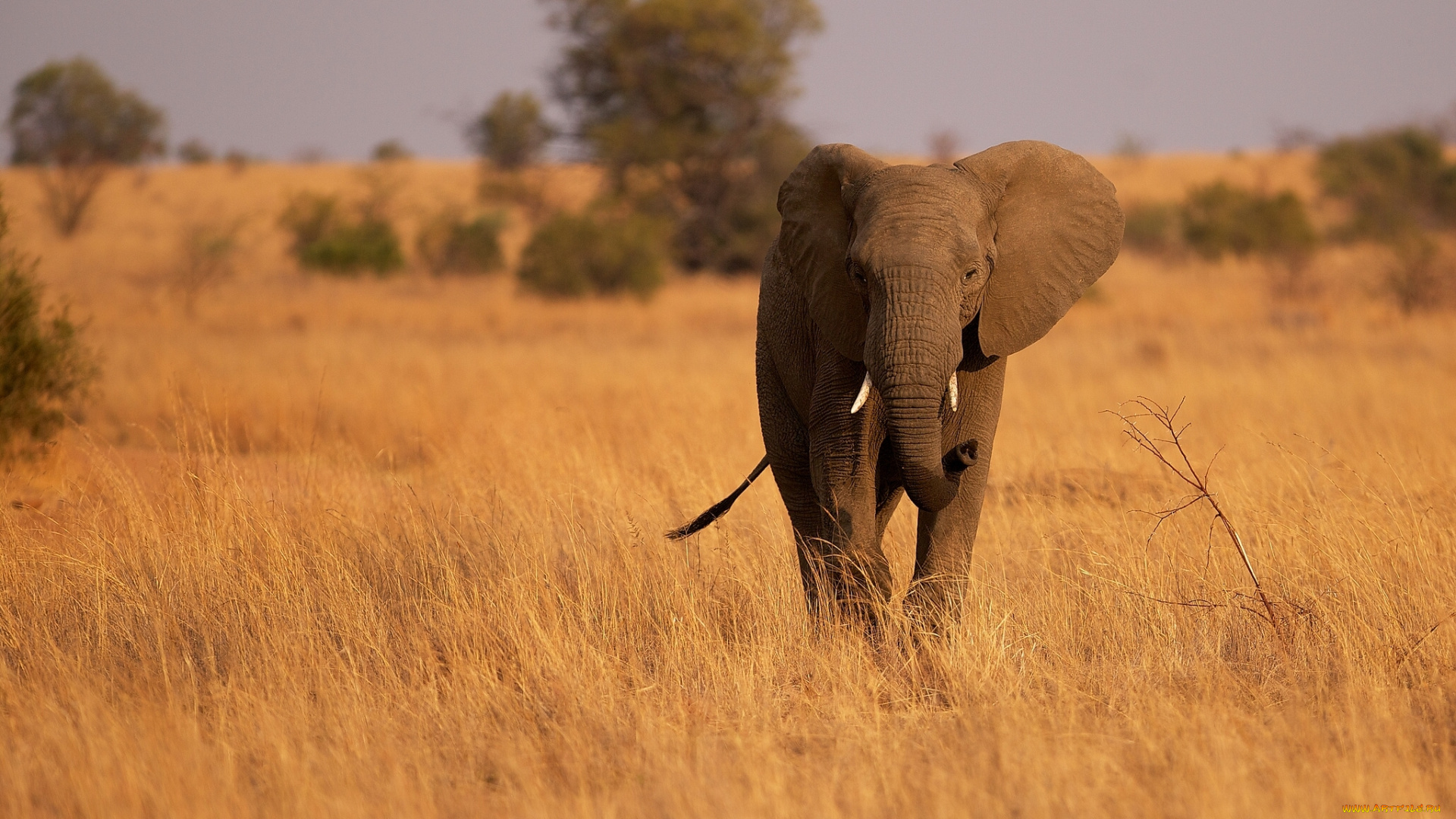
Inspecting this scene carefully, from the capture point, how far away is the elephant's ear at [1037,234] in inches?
175

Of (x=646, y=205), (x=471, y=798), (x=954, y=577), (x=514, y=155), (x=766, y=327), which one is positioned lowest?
(x=471, y=798)

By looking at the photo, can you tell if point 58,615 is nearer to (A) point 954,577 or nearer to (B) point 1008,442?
(A) point 954,577

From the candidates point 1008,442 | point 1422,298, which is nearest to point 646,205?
point 1422,298

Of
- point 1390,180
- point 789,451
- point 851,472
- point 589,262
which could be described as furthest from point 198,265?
point 1390,180

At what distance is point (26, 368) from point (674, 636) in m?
5.59

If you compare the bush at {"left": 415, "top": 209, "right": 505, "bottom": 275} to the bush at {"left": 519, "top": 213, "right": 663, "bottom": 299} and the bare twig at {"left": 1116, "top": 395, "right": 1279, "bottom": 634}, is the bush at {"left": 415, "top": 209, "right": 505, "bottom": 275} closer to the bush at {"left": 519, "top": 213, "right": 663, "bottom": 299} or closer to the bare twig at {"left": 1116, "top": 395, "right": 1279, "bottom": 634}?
the bush at {"left": 519, "top": 213, "right": 663, "bottom": 299}

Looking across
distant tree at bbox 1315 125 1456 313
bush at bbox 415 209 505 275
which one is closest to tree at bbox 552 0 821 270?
bush at bbox 415 209 505 275

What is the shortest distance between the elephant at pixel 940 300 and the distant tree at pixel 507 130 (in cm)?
4567

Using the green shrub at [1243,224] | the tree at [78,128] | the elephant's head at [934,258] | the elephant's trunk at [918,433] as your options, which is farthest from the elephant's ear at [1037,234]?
the tree at [78,128]

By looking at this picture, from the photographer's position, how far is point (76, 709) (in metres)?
3.89

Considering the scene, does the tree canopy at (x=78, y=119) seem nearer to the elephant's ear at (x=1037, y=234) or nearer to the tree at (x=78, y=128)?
the tree at (x=78, y=128)

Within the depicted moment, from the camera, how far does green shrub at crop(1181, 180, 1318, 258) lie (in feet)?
84.2

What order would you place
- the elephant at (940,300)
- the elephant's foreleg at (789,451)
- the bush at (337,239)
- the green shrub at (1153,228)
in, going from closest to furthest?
the elephant at (940,300) < the elephant's foreleg at (789,451) < the bush at (337,239) < the green shrub at (1153,228)

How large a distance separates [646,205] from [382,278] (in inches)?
260
